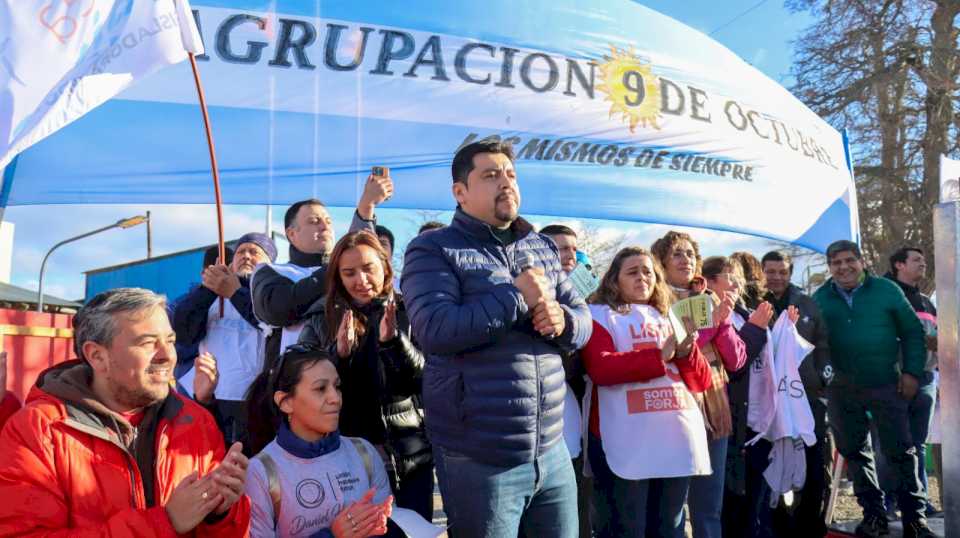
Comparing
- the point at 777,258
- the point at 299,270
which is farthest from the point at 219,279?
the point at 777,258

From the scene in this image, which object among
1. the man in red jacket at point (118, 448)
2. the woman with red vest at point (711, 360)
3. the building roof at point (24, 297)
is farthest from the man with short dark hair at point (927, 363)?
the building roof at point (24, 297)

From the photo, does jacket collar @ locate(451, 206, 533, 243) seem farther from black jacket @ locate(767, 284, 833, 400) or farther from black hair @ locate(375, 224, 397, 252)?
black jacket @ locate(767, 284, 833, 400)

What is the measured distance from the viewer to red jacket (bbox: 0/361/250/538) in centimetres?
196

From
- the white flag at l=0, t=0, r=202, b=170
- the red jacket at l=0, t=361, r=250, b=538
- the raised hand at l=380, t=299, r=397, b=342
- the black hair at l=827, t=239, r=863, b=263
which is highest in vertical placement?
the white flag at l=0, t=0, r=202, b=170

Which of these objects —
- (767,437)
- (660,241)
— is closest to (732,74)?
(660,241)

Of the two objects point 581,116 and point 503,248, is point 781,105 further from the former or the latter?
point 503,248

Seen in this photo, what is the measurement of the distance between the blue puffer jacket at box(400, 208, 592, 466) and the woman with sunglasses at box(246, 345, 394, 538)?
312mm

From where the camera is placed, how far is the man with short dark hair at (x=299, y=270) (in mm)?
3189

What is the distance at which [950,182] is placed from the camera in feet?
14.7

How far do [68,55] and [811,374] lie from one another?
4605 millimetres

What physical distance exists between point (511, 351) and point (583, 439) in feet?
4.82

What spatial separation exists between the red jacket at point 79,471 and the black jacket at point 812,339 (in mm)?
4088

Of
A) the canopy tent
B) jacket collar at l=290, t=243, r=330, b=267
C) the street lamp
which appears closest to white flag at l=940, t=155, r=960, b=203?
the canopy tent

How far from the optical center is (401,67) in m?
5.36
